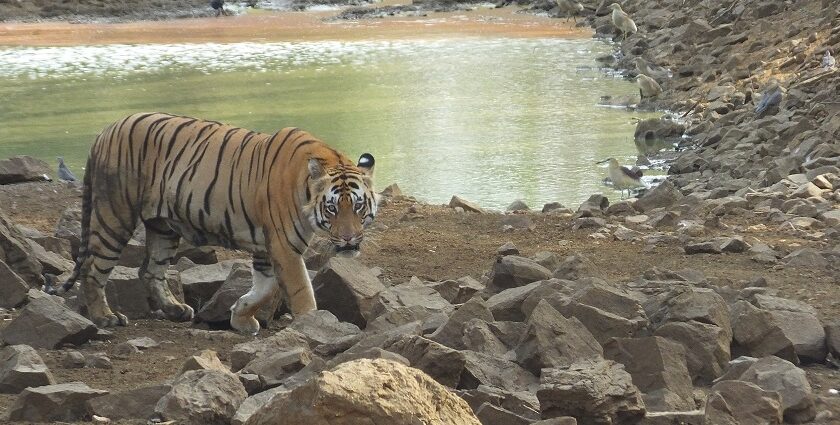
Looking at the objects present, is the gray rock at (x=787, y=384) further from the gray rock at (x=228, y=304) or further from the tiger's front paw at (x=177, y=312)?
the tiger's front paw at (x=177, y=312)

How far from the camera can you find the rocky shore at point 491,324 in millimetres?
4367

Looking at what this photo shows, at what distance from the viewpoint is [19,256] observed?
7.57 metres

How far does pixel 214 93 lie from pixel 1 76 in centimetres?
585

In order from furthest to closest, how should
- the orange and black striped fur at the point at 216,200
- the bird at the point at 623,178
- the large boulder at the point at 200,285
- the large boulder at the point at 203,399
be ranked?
1. the bird at the point at 623,178
2. the large boulder at the point at 200,285
3. the orange and black striped fur at the point at 216,200
4. the large boulder at the point at 203,399

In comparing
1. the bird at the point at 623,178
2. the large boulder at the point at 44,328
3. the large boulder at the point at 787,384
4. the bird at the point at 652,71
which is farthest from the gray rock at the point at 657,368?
the bird at the point at 652,71

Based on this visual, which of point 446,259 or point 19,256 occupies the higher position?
point 19,256

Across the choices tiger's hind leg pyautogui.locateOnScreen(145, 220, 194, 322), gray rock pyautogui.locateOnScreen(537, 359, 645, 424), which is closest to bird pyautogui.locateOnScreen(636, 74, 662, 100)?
tiger's hind leg pyautogui.locateOnScreen(145, 220, 194, 322)

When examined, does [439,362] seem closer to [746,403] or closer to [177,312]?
[746,403]

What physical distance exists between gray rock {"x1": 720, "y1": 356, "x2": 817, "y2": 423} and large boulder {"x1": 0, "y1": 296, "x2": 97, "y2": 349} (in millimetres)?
3175

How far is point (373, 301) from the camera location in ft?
21.5

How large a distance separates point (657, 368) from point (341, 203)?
6.86 ft

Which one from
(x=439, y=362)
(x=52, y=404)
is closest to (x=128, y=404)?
(x=52, y=404)

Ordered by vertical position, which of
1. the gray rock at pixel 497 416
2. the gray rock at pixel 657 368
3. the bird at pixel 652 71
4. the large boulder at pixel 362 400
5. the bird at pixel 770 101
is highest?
the large boulder at pixel 362 400

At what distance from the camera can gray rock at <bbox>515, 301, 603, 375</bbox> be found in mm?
4879
